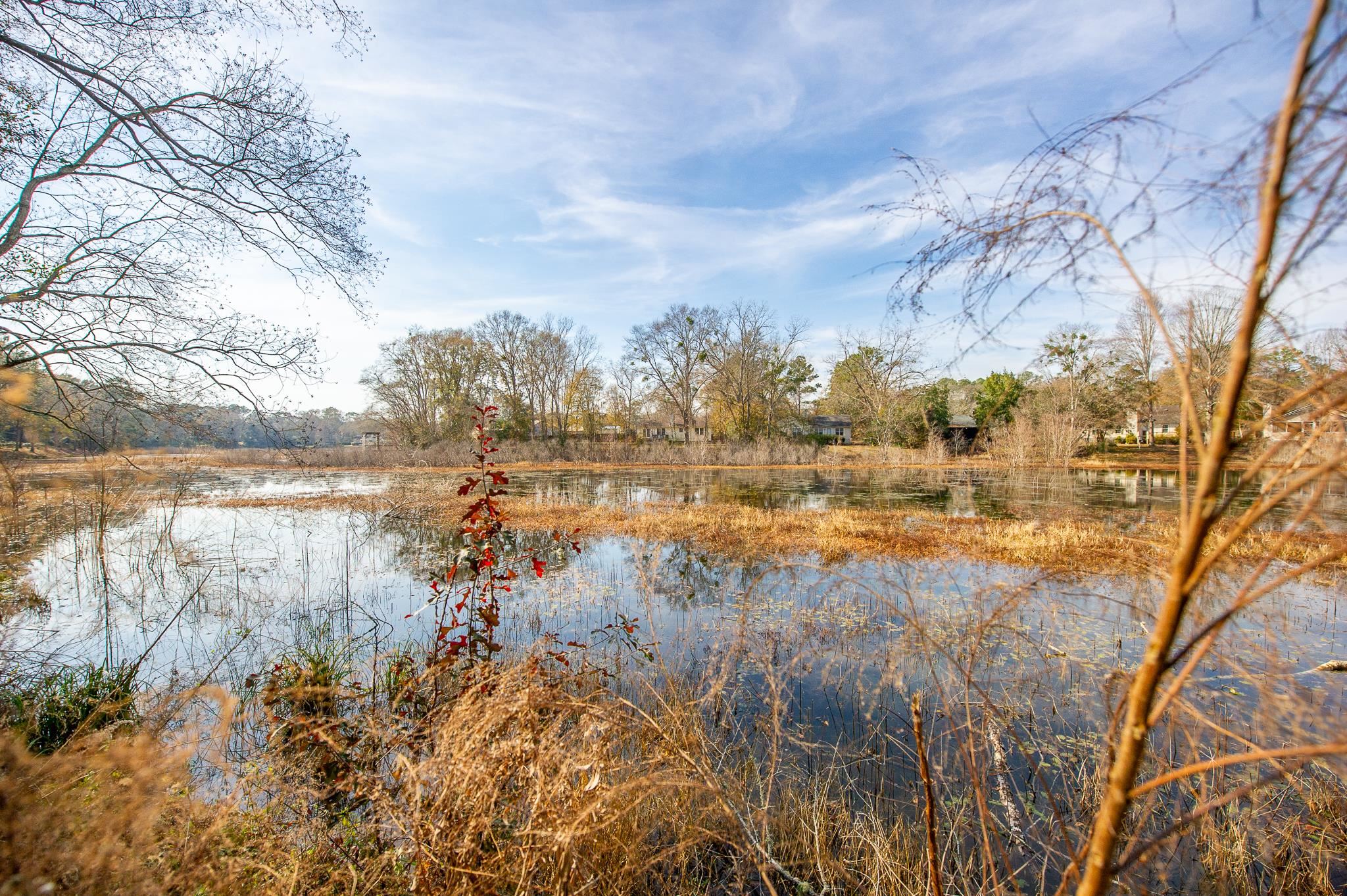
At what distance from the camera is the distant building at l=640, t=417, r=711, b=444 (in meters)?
47.9

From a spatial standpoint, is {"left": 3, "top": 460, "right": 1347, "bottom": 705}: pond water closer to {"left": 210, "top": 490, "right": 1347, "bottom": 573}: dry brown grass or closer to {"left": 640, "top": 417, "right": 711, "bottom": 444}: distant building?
{"left": 210, "top": 490, "right": 1347, "bottom": 573}: dry brown grass

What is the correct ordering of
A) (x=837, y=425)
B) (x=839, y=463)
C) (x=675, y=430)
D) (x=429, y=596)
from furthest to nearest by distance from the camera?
(x=837, y=425) < (x=675, y=430) < (x=839, y=463) < (x=429, y=596)

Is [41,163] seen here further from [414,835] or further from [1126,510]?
[1126,510]

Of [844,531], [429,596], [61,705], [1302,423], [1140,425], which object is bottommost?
[429,596]

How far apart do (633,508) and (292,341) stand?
45.7ft

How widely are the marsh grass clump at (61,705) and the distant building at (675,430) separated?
39686 mm

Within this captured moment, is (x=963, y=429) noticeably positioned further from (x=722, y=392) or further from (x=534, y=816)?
(x=534, y=816)

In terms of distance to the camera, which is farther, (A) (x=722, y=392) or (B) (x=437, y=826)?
(A) (x=722, y=392)

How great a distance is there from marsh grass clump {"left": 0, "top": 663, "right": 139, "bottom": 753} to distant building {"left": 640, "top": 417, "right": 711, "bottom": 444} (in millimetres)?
39686

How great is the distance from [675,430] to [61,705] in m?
53.5

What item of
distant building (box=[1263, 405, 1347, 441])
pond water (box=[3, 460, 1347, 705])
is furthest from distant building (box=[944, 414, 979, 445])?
distant building (box=[1263, 405, 1347, 441])

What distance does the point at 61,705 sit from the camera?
4836 millimetres

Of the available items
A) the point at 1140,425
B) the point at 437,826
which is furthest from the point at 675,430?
the point at 437,826

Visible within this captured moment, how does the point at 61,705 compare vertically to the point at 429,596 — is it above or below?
above
